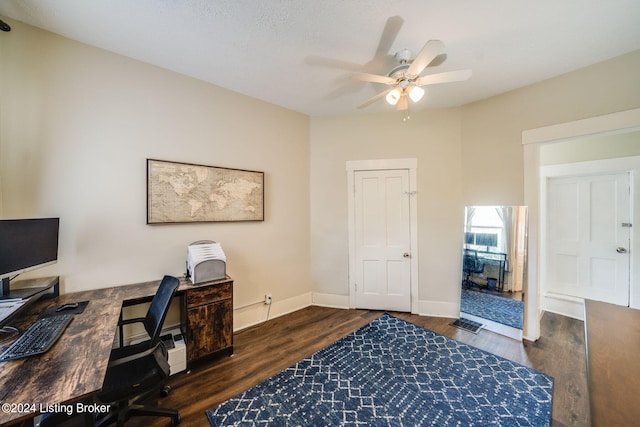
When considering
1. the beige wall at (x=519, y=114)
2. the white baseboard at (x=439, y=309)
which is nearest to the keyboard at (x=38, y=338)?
the white baseboard at (x=439, y=309)

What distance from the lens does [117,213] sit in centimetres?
232

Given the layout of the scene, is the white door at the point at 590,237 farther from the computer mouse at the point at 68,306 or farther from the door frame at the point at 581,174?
the computer mouse at the point at 68,306

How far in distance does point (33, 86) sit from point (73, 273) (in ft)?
5.14

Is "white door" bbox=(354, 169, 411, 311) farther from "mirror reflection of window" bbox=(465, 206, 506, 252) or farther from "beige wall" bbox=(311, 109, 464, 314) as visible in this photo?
"mirror reflection of window" bbox=(465, 206, 506, 252)

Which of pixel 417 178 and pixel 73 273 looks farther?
pixel 417 178

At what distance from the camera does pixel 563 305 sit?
11.4 ft

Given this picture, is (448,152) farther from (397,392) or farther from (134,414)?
(134,414)

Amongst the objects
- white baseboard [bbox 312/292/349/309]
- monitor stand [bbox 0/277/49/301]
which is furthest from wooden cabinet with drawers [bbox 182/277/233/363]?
white baseboard [bbox 312/292/349/309]

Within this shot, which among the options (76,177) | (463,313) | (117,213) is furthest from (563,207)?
(76,177)

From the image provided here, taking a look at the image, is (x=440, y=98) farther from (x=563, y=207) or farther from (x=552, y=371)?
(x=552, y=371)

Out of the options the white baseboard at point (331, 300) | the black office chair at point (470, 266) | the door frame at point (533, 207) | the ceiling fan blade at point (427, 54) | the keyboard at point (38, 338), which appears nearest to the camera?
the keyboard at point (38, 338)

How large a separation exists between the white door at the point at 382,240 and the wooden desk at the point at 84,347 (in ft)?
6.64

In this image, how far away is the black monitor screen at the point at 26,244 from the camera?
1.55 meters

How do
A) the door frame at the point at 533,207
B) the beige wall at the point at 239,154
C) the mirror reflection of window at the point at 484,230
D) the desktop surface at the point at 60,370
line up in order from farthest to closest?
1. the mirror reflection of window at the point at 484,230
2. the door frame at the point at 533,207
3. the beige wall at the point at 239,154
4. the desktop surface at the point at 60,370
